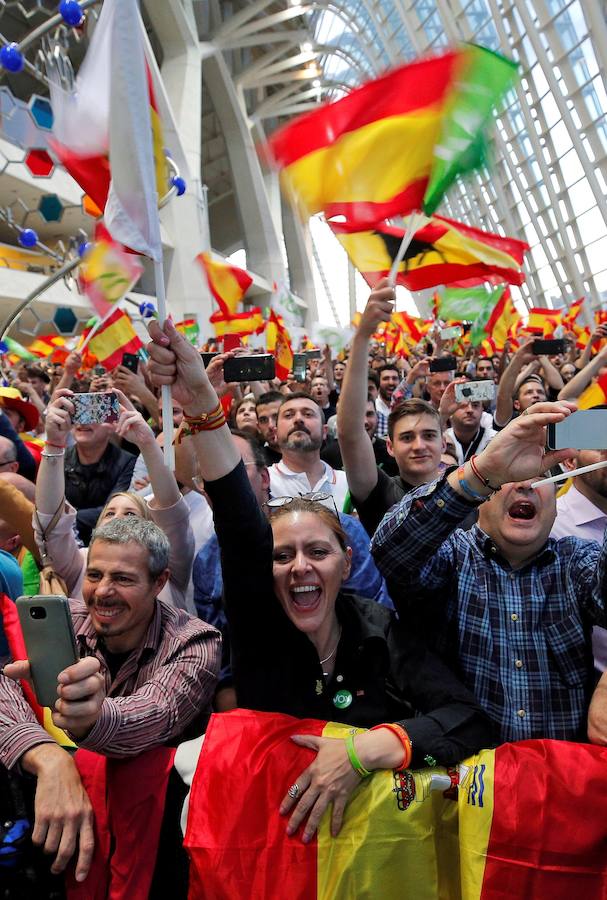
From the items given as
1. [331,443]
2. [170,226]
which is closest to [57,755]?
[331,443]

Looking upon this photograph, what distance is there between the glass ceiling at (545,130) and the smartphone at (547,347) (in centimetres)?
914

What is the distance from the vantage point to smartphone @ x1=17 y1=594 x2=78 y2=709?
4.67 feet

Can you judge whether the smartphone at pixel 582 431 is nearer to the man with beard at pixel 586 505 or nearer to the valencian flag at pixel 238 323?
the man with beard at pixel 586 505

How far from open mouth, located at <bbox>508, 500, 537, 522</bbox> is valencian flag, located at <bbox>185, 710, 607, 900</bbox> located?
0.59 metres

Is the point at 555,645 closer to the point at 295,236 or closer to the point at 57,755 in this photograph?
the point at 57,755

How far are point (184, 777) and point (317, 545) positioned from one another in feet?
2.24

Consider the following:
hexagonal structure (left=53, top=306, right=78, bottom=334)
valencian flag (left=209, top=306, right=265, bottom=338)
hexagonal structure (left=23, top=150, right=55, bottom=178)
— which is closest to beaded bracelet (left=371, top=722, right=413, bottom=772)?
hexagonal structure (left=23, top=150, right=55, bottom=178)

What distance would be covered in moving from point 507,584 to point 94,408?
1.99 meters

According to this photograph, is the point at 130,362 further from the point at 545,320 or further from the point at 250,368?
the point at 545,320

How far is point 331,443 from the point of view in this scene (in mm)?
5078

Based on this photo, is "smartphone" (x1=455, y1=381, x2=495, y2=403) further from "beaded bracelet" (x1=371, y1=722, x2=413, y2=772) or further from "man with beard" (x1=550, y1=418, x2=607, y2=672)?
"beaded bracelet" (x1=371, y1=722, x2=413, y2=772)

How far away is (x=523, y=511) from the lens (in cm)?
203

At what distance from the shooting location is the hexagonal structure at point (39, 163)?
6.46 metres

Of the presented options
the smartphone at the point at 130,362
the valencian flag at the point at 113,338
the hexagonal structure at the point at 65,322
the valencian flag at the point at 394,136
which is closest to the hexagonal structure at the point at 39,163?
the valencian flag at the point at 113,338
